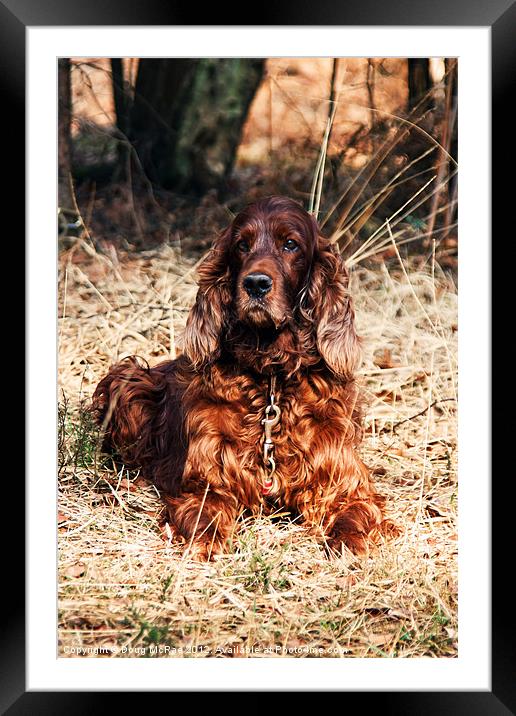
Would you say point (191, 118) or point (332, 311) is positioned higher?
point (191, 118)

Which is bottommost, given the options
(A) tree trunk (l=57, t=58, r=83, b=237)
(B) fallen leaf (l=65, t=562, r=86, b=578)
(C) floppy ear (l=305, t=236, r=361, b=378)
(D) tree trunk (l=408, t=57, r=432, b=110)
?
(B) fallen leaf (l=65, t=562, r=86, b=578)

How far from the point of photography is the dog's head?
12.1ft

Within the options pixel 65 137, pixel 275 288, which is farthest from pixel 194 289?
pixel 275 288

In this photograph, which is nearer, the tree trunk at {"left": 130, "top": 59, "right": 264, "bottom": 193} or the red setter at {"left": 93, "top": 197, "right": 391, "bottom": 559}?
the red setter at {"left": 93, "top": 197, "right": 391, "bottom": 559}

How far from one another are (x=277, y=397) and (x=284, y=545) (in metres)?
0.68

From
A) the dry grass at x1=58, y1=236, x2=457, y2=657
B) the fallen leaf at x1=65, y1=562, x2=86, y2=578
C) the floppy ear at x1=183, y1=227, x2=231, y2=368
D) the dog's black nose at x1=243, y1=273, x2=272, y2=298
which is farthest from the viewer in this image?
the floppy ear at x1=183, y1=227, x2=231, y2=368

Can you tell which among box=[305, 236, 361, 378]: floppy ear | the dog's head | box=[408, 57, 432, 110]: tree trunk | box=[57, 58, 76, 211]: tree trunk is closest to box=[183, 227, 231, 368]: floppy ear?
the dog's head

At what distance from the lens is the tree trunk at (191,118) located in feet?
14.2

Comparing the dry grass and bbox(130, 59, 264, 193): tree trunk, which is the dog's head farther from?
bbox(130, 59, 264, 193): tree trunk

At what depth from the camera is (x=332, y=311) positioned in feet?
12.9

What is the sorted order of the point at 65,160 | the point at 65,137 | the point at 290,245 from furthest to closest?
the point at 65,160, the point at 65,137, the point at 290,245

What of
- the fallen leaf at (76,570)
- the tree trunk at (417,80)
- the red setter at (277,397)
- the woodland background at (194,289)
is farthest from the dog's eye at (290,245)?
the fallen leaf at (76,570)

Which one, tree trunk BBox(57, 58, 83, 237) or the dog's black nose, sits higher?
tree trunk BBox(57, 58, 83, 237)
